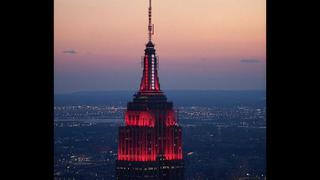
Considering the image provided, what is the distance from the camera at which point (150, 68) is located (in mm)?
41656

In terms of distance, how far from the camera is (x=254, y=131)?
24812 mm

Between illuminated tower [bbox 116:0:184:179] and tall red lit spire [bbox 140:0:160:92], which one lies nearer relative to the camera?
tall red lit spire [bbox 140:0:160:92]

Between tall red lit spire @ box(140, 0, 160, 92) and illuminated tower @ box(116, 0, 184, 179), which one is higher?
tall red lit spire @ box(140, 0, 160, 92)

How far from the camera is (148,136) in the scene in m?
43.8

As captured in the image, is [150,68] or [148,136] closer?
[150,68]

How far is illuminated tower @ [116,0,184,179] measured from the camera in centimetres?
4347

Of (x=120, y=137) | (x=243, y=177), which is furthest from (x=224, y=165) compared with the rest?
(x=120, y=137)

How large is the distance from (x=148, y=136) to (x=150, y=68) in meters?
4.58

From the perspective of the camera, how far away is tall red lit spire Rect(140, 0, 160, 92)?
41625 mm

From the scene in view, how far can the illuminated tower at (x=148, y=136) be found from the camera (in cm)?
4347

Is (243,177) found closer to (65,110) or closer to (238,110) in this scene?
(238,110)

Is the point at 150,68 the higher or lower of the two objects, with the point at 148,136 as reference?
higher

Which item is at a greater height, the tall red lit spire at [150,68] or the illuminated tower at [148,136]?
the tall red lit spire at [150,68]
